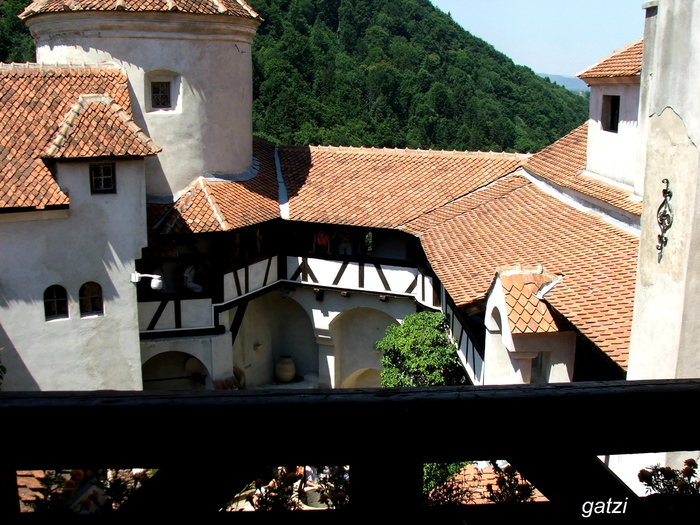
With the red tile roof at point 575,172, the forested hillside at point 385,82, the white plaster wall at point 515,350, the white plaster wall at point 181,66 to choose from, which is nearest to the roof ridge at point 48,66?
the white plaster wall at point 181,66

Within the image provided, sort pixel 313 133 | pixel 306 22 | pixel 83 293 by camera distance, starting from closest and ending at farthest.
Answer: pixel 83 293 → pixel 313 133 → pixel 306 22

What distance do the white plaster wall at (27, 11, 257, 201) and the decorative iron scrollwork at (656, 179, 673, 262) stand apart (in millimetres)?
12822

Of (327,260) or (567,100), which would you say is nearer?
(327,260)

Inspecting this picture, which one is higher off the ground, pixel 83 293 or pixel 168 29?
pixel 168 29

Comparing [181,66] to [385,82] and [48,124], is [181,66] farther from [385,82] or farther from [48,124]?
[385,82]

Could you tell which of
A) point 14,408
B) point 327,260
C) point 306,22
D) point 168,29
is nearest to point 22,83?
point 168,29

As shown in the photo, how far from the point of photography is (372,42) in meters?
56.2

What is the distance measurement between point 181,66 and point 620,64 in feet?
29.9

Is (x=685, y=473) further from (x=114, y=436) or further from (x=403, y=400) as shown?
(x=114, y=436)

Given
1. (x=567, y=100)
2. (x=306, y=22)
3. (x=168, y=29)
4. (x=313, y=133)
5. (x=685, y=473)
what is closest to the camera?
(x=685, y=473)

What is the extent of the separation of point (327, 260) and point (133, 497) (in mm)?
18161

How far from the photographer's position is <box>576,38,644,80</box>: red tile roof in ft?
47.3

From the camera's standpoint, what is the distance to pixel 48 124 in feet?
52.3

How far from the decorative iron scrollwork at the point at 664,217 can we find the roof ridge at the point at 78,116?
10.5 metres
